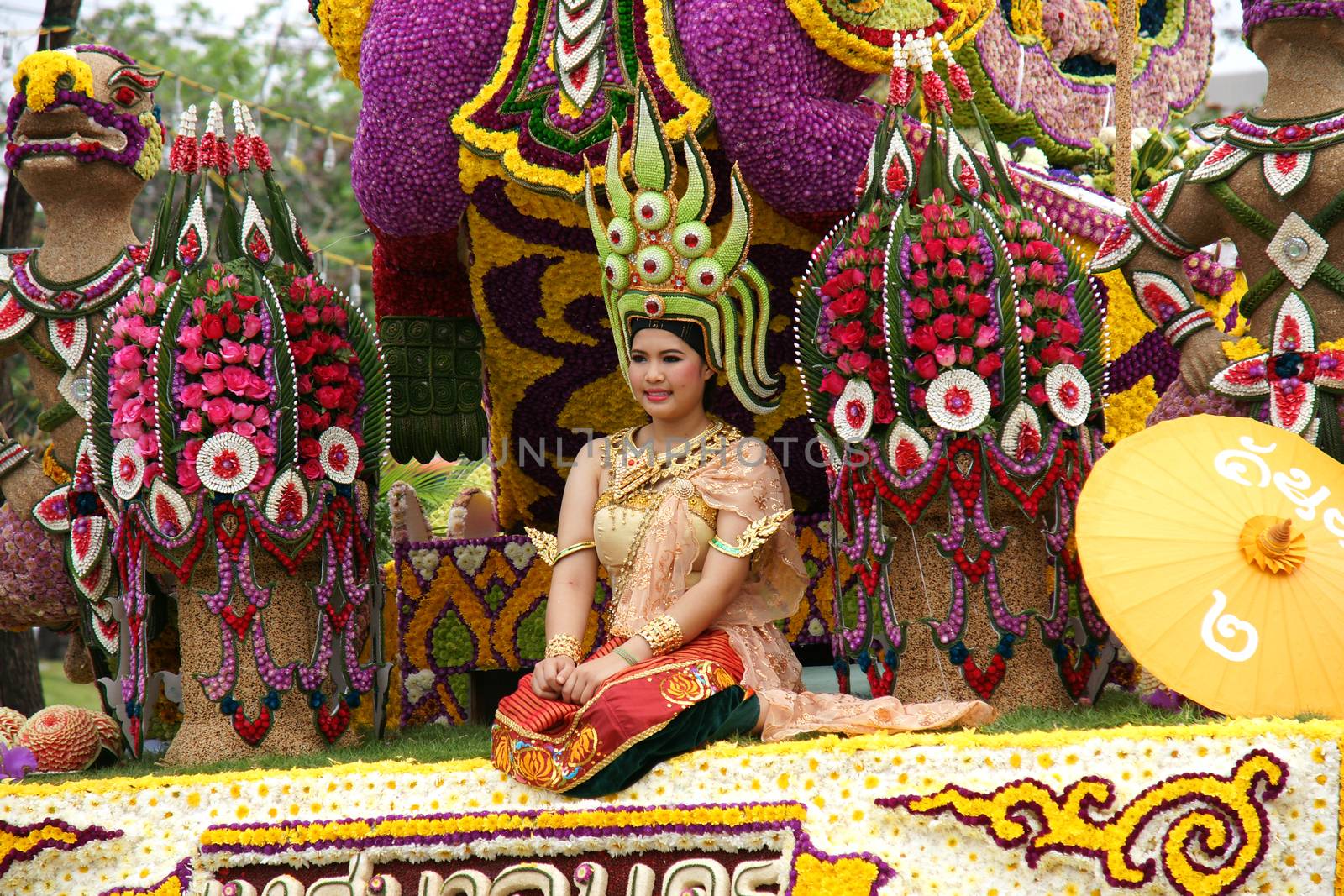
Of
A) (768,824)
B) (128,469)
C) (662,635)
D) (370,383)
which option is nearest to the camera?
(768,824)

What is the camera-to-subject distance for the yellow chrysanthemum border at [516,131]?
464cm

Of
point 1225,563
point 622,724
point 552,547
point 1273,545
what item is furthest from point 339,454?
point 1273,545

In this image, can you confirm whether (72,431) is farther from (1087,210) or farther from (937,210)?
(1087,210)

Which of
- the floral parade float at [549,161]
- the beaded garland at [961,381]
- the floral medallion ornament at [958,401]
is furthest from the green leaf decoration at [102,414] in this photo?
the floral medallion ornament at [958,401]

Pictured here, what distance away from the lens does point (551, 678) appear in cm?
396

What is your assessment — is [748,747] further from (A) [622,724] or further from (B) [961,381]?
(B) [961,381]

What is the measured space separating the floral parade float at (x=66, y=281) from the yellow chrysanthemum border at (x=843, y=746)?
1.07m

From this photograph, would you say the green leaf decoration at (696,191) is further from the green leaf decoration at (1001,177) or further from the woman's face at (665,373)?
the green leaf decoration at (1001,177)

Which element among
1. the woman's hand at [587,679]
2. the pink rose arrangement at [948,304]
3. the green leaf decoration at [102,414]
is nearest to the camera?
the woman's hand at [587,679]

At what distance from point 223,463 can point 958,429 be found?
199 centimetres

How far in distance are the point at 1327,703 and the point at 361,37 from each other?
137 inches

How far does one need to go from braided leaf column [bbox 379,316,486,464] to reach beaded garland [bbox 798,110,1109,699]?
5.33ft

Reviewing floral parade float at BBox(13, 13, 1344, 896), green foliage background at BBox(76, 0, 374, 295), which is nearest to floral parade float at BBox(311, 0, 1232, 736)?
floral parade float at BBox(13, 13, 1344, 896)

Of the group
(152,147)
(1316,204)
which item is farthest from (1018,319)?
(152,147)
